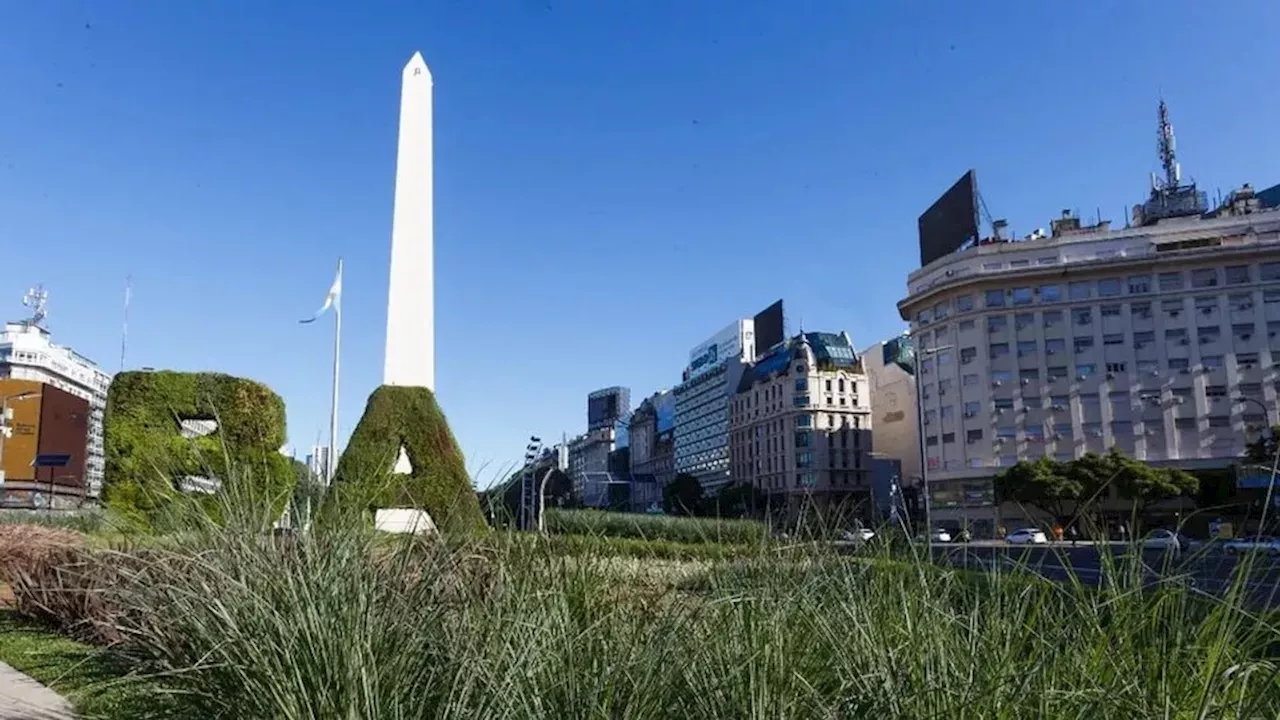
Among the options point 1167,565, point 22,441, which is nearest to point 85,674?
point 1167,565

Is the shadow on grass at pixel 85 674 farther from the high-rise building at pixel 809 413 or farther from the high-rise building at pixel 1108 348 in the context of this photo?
the high-rise building at pixel 809 413

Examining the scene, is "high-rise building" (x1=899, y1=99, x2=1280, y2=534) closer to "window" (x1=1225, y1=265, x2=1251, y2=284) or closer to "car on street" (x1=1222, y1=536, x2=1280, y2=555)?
"window" (x1=1225, y1=265, x2=1251, y2=284)

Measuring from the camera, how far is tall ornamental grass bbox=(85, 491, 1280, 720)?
182 centimetres

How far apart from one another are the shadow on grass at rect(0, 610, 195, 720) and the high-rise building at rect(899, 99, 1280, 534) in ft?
161

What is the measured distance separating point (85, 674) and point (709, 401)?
363 feet

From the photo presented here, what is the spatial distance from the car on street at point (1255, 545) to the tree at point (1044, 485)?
1838 inches

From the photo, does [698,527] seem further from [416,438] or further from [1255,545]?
[416,438]

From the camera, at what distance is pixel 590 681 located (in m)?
2.10

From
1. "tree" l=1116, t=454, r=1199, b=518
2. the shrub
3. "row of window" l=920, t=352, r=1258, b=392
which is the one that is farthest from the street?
"row of window" l=920, t=352, r=1258, b=392

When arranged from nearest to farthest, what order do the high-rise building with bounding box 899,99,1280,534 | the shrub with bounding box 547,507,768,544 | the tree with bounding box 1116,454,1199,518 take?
the shrub with bounding box 547,507,768,544 → the tree with bounding box 1116,454,1199,518 → the high-rise building with bounding box 899,99,1280,534

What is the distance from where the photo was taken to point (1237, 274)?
5472 cm

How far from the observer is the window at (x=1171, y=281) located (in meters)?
55.5

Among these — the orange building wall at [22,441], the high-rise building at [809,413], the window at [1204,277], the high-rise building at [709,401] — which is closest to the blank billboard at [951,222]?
the window at [1204,277]

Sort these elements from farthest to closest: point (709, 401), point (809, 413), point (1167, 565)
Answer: point (709, 401) < point (809, 413) < point (1167, 565)
